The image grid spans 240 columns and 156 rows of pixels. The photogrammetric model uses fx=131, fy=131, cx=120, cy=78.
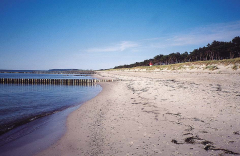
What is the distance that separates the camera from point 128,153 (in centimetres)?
348

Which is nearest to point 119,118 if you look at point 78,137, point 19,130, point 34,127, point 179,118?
point 78,137

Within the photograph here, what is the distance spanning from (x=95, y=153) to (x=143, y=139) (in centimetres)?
157

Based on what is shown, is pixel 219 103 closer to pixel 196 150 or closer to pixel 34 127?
pixel 196 150

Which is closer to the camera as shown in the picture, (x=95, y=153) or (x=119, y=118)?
(x=95, y=153)

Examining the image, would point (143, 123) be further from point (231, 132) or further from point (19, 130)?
point (19, 130)

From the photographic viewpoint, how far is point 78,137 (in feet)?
15.3

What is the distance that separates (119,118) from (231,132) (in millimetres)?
4211

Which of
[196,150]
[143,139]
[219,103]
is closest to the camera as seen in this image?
[196,150]

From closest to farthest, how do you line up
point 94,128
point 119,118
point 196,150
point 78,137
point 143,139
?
1. point 196,150
2. point 143,139
3. point 78,137
4. point 94,128
5. point 119,118

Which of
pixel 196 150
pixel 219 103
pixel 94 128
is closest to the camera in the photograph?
pixel 196 150

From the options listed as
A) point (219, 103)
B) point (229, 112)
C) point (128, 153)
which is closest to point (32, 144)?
point (128, 153)

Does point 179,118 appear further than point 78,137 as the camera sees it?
Yes

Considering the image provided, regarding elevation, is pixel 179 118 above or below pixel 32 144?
above

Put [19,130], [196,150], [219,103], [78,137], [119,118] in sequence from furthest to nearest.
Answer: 1. [219,103]
2. [119,118]
3. [19,130]
4. [78,137]
5. [196,150]
